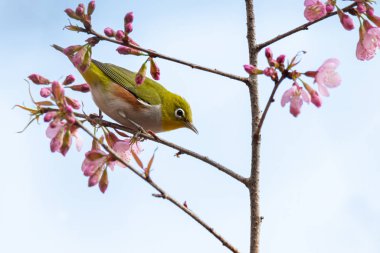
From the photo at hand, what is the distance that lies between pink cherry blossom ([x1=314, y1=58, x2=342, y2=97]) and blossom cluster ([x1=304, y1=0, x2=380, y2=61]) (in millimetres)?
688

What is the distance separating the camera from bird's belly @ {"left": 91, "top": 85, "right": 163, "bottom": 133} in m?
6.75

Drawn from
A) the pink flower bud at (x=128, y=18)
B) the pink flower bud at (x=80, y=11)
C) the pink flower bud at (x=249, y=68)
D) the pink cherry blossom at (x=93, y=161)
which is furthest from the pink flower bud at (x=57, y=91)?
the pink flower bud at (x=249, y=68)

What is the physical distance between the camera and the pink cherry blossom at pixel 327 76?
392 centimetres

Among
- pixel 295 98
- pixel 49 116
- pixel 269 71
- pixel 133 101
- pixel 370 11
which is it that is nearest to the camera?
pixel 269 71

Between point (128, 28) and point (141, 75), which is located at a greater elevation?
point (128, 28)

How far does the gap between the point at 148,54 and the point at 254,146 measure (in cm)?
129

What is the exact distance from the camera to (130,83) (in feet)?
23.2

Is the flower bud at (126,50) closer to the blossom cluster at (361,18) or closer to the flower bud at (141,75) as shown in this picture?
the flower bud at (141,75)

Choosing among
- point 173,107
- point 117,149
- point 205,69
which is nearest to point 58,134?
point 117,149

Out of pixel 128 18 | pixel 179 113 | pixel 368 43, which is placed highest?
pixel 368 43

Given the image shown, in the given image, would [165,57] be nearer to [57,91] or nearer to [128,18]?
[128,18]

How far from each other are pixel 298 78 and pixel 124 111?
137 inches

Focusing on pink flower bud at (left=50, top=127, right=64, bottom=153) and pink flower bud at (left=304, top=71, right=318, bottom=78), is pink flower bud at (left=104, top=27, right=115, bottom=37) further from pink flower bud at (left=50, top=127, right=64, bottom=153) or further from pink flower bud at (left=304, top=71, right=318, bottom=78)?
pink flower bud at (left=304, top=71, right=318, bottom=78)

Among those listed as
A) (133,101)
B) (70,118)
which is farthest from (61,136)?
(133,101)
